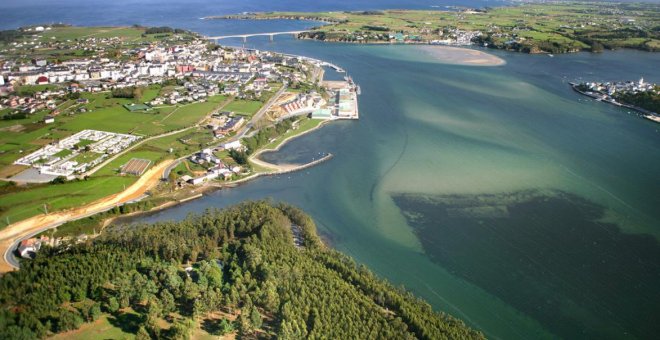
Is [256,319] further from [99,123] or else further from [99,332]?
[99,123]

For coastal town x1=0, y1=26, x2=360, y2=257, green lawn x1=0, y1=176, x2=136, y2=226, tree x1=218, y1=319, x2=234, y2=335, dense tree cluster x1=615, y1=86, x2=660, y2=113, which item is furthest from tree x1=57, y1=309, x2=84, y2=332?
dense tree cluster x1=615, y1=86, x2=660, y2=113

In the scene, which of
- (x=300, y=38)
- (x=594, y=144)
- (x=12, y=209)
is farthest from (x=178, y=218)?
(x=300, y=38)

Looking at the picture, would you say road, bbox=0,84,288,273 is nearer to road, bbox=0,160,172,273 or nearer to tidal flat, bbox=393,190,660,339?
road, bbox=0,160,172,273

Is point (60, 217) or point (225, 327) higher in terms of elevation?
point (60, 217)

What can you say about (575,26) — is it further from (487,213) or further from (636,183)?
(487,213)

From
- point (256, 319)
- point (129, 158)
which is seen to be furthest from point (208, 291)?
point (129, 158)
